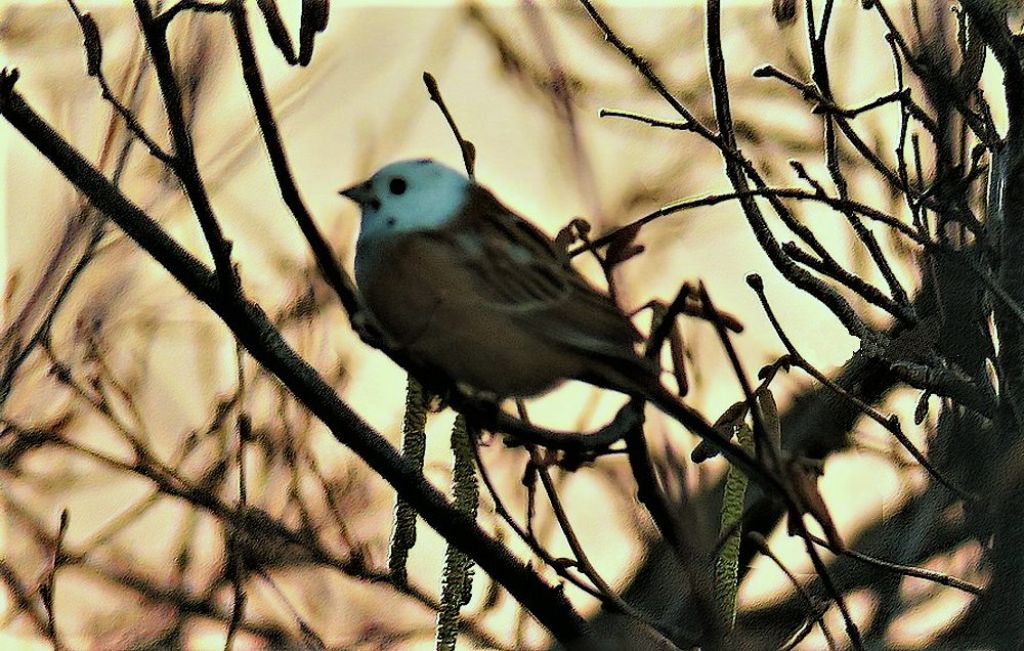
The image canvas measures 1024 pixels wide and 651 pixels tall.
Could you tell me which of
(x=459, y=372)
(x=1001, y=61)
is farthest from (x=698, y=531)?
(x=1001, y=61)

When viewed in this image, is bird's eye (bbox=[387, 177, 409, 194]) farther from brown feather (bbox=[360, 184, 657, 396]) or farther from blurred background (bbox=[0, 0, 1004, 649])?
blurred background (bbox=[0, 0, 1004, 649])

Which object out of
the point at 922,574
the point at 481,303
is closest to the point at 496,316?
the point at 481,303

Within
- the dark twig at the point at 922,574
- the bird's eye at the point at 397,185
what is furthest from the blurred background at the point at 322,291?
the bird's eye at the point at 397,185

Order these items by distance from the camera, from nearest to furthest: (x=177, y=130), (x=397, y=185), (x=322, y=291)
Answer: (x=177, y=130) → (x=397, y=185) → (x=322, y=291)

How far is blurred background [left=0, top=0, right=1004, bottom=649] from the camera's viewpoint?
626mm

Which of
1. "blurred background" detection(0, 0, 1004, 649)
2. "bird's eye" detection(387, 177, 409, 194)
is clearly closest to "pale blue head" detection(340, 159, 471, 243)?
"bird's eye" detection(387, 177, 409, 194)

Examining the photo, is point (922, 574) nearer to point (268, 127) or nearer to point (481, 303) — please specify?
point (481, 303)

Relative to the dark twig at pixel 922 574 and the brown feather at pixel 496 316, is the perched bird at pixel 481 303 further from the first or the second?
the dark twig at pixel 922 574

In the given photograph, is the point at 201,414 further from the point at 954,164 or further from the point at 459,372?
the point at 954,164

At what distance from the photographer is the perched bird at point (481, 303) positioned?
45 centimetres

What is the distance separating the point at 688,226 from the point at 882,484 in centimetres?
17

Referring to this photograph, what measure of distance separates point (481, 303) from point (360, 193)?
0.07 metres

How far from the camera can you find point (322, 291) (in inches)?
24.9

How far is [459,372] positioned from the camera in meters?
0.45
